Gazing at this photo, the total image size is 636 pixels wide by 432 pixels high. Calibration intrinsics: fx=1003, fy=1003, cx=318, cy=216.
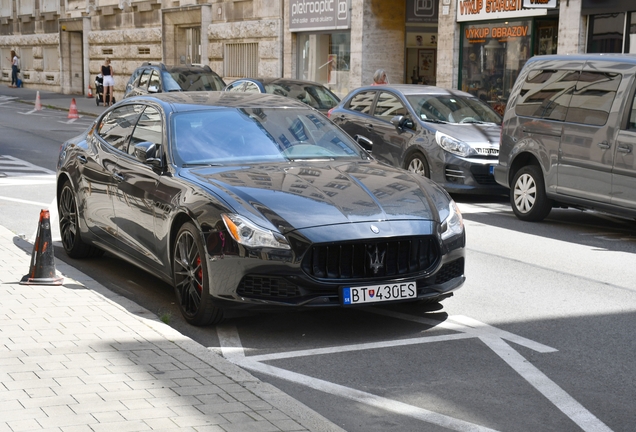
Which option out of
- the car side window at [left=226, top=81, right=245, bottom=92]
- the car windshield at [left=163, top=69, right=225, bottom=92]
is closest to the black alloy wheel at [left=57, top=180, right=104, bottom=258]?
the car side window at [left=226, top=81, right=245, bottom=92]

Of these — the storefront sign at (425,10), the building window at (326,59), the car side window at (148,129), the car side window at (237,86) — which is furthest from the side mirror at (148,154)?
the building window at (326,59)

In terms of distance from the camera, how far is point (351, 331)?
6703 mm

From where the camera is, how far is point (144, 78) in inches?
931

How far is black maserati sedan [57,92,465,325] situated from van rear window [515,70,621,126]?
4050 millimetres

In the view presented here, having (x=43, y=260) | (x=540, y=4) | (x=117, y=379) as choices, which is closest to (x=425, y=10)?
(x=540, y=4)

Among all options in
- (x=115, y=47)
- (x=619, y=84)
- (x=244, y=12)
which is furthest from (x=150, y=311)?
(x=115, y=47)

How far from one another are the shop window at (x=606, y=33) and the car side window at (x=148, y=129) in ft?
41.4

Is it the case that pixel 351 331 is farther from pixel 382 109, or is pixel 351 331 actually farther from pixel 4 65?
pixel 4 65

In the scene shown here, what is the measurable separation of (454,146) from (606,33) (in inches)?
256

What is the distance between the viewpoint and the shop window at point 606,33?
60.6 feet

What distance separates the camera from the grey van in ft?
→ 35.1

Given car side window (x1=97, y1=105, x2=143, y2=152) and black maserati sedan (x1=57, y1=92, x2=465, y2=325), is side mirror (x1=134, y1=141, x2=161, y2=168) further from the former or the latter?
car side window (x1=97, y1=105, x2=143, y2=152)

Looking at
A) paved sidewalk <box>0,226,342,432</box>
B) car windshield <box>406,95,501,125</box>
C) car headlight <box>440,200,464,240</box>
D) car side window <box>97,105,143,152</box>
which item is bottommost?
paved sidewalk <box>0,226,342,432</box>

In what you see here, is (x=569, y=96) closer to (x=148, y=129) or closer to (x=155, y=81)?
(x=148, y=129)
